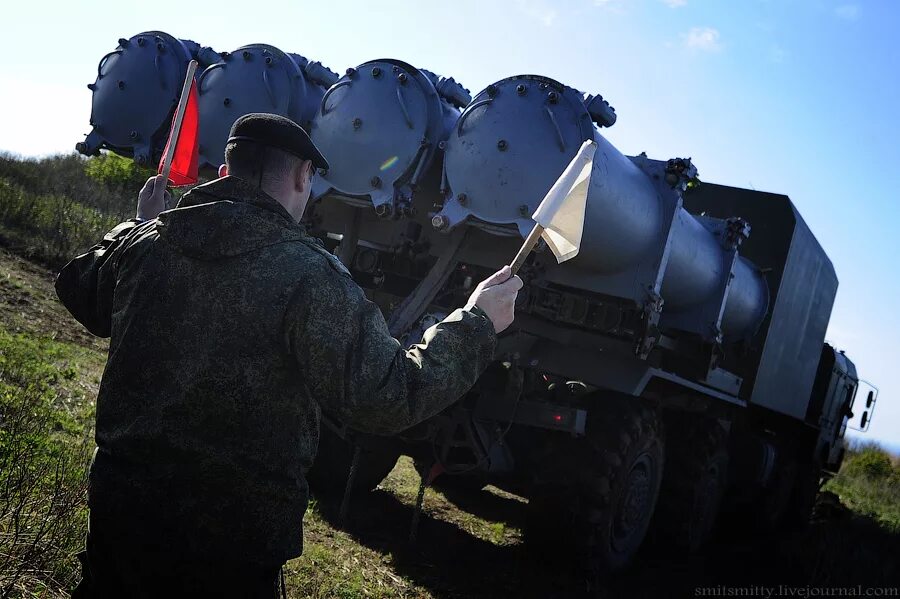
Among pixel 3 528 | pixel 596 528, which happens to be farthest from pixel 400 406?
pixel 596 528

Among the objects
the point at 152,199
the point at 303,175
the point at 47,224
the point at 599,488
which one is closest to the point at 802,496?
the point at 599,488

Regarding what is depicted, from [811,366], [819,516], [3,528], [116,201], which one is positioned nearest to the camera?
[3,528]

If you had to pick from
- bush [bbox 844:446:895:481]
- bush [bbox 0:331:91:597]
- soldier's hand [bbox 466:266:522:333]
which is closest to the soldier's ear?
soldier's hand [bbox 466:266:522:333]

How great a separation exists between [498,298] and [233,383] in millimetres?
720

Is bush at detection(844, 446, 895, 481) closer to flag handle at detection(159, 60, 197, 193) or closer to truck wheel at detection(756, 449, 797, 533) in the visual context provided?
truck wheel at detection(756, 449, 797, 533)

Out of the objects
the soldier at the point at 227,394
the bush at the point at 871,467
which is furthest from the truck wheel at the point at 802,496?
the soldier at the point at 227,394

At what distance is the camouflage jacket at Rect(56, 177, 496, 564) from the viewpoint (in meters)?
1.90

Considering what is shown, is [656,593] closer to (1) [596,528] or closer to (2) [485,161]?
(1) [596,528]

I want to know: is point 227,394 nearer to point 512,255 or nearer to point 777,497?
point 512,255

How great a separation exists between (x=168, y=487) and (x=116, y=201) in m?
15.6

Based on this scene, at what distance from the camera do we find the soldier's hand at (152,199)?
2.67 meters

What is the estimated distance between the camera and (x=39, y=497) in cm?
372

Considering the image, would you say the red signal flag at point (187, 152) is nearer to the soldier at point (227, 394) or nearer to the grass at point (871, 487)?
the soldier at point (227, 394)

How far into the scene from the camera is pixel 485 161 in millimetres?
4684
